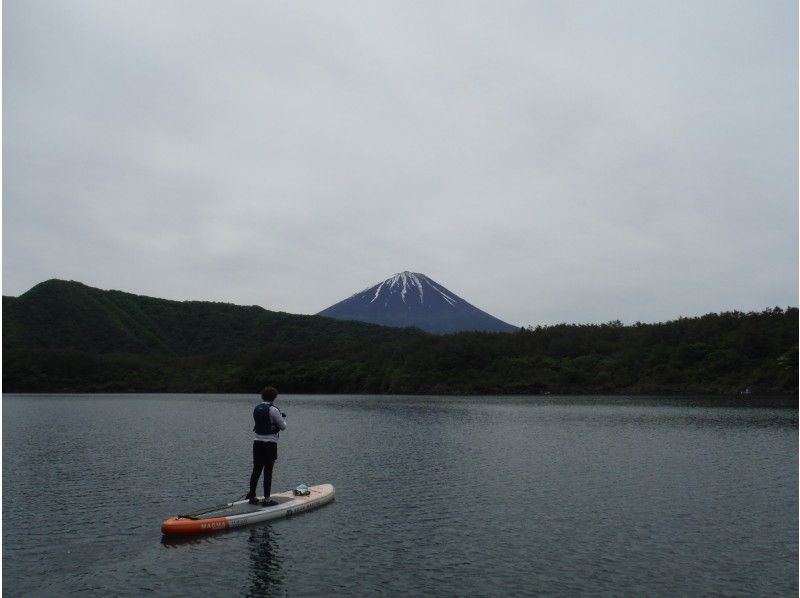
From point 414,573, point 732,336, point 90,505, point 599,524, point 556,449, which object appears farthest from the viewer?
point 732,336

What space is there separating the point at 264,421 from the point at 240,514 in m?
2.66

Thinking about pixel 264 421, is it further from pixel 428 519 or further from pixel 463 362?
pixel 463 362

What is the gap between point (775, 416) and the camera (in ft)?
188

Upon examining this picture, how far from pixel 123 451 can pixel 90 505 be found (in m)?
16.7

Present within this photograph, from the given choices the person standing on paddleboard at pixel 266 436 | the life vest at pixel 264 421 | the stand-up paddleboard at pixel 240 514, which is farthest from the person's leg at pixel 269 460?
the stand-up paddleboard at pixel 240 514

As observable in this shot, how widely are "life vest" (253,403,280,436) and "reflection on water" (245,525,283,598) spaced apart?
270 cm

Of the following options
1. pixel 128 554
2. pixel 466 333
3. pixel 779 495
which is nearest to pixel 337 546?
pixel 128 554

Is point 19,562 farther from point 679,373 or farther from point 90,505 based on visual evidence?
point 679,373

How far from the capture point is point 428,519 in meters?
20.5

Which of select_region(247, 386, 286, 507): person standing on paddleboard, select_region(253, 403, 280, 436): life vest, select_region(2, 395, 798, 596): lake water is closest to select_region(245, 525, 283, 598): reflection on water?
select_region(2, 395, 798, 596): lake water

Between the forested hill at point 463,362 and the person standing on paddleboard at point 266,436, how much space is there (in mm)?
93587

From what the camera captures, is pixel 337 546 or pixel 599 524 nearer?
pixel 337 546

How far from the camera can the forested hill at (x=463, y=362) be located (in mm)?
109000

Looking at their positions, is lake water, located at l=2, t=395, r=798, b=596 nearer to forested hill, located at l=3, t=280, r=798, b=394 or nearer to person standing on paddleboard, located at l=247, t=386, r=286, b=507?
person standing on paddleboard, located at l=247, t=386, r=286, b=507
